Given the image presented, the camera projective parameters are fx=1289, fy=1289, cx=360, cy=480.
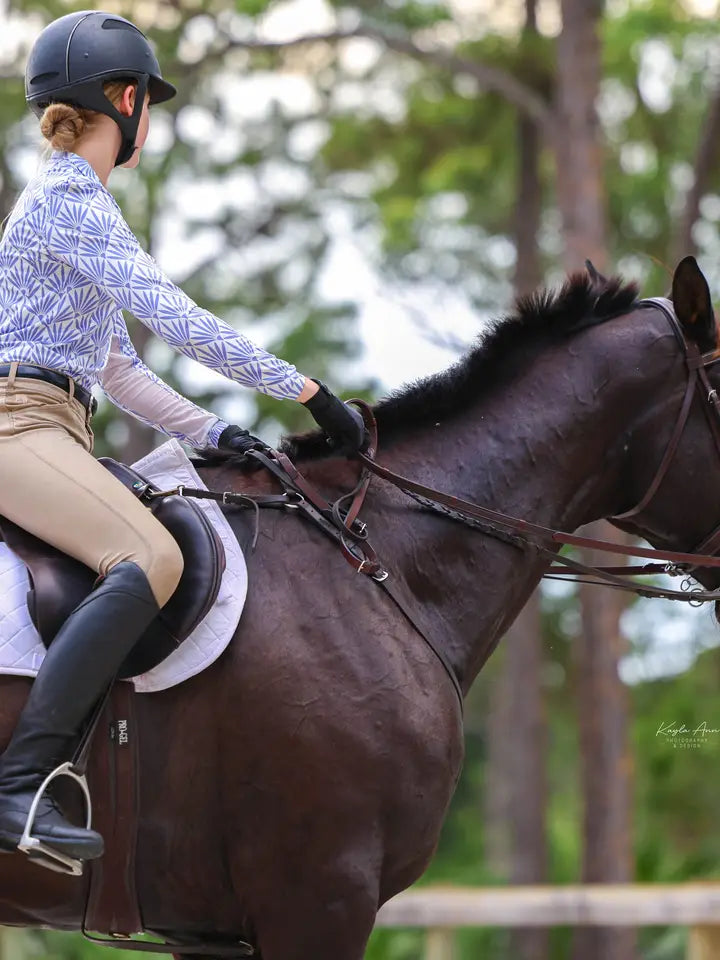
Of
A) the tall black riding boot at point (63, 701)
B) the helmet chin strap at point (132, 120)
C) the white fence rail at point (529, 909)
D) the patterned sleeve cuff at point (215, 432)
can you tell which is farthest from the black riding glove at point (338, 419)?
the white fence rail at point (529, 909)

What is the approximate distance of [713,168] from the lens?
13570 millimetres

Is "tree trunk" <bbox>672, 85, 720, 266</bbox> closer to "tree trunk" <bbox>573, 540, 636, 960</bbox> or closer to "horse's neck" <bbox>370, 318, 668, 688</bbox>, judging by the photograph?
"tree trunk" <bbox>573, 540, 636, 960</bbox>

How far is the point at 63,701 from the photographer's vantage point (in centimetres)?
303

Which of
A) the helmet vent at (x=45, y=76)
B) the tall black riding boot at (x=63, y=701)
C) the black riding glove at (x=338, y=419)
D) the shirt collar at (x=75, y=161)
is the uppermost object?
the helmet vent at (x=45, y=76)

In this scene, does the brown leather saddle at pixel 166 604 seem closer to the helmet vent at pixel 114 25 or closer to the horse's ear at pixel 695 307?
the helmet vent at pixel 114 25

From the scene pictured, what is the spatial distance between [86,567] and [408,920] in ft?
12.4

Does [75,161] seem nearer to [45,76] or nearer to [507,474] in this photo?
[45,76]

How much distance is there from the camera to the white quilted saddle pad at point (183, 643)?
3129mm

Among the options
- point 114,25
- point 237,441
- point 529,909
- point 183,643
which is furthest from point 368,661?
point 529,909

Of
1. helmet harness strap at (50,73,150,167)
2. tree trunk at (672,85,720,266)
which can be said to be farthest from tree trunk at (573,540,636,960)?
helmet harness strap at (50,73,150,167)

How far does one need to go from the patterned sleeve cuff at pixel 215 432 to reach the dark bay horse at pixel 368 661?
272 millimetres

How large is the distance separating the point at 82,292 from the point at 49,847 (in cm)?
139

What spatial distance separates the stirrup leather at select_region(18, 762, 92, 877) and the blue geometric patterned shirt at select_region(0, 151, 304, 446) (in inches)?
40.9

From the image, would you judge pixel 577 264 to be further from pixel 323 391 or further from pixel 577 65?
pixel 323 391
